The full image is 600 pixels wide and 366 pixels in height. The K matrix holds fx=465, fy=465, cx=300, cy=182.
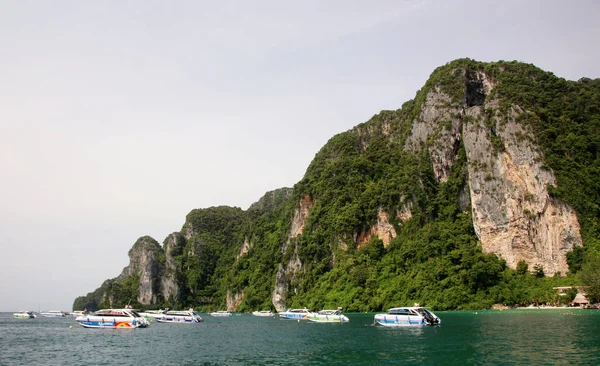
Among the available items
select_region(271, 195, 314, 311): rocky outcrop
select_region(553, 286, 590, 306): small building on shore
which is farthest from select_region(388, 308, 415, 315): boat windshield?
select_region(271, 195, 314, 311): rocky outcrop

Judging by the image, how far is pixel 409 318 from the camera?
58031mm

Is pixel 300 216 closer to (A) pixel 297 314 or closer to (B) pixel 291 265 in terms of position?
(B) pixel 291 265

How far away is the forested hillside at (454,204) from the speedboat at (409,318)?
3103 cm

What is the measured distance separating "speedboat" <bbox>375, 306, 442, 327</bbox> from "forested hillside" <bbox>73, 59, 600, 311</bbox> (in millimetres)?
31028

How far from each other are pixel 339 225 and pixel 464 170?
34.4 metres

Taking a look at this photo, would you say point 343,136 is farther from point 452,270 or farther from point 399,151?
point 452,270

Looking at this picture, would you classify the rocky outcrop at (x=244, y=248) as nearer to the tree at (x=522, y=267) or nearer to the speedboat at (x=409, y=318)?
the tree at (x=522, y=267)

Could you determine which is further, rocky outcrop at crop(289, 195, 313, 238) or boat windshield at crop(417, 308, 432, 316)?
rocky outcrop at crop(289, 195, 313, 238)

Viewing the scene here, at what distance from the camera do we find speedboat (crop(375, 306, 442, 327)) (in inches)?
2223

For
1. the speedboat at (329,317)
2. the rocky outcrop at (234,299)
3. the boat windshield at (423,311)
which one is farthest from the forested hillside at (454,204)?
the boat windshield at (423,311)

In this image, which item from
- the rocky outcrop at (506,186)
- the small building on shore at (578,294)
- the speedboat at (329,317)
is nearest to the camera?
the speedboat at (329,317)

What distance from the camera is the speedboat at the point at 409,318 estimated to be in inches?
2223

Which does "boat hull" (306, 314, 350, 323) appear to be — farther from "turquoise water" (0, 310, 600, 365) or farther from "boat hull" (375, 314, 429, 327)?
"turquoise water" (0, 310, 600, 365)

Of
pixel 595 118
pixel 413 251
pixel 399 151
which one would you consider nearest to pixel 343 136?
pixel 399 151
